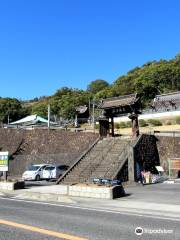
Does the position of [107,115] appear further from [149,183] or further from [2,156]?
[2,156]

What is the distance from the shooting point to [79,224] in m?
11.8

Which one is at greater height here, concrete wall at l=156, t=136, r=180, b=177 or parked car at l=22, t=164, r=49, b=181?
concrete wall at l=156, t=136, r=180, b=177

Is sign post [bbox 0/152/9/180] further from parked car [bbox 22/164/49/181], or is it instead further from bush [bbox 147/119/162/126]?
bush [bbox 147/119/162/126]

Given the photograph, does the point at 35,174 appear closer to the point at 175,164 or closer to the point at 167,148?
the point at 175,164

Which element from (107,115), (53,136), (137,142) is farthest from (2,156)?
(53,136)

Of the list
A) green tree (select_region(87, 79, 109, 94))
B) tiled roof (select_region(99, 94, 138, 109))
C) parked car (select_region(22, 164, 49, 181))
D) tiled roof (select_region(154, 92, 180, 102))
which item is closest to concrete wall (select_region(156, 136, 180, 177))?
tiled roof (select_region(99, 94, 138, 109))

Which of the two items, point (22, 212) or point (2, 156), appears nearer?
point (22, 212)

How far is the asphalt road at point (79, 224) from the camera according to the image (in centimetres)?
999

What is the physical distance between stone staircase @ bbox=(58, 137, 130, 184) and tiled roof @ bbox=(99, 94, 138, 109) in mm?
3317

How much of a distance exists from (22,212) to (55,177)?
69.8 feet

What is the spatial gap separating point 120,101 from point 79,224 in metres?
28.3

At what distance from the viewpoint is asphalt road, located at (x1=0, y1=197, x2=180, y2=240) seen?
9.99 meters

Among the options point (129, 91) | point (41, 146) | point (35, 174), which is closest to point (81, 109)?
point (129, 91)

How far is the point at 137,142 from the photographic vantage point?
35.2 meters
